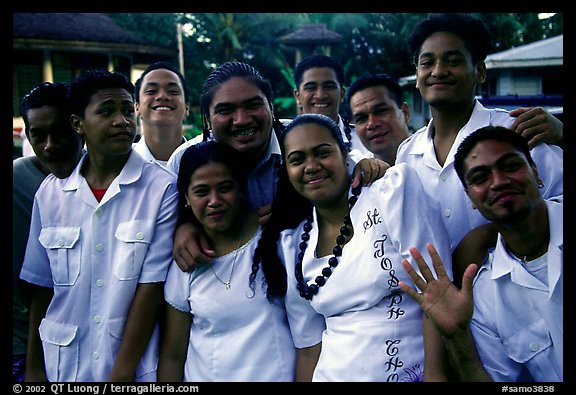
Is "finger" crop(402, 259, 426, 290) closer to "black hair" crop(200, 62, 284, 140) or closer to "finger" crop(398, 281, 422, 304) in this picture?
"finger" crop(398, 281, 422, 304)

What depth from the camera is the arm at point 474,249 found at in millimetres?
2480

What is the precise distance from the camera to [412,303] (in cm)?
228

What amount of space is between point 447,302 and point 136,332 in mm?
1442

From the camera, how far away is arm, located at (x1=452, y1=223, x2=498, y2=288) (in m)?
2.48

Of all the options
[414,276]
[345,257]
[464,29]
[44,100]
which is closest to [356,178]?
[345,257]

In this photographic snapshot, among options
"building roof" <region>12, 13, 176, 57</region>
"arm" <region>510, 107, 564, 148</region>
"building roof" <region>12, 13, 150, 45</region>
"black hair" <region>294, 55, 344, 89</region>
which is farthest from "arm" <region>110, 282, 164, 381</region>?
"building roof" <region>12, 13, 150, 45</region>

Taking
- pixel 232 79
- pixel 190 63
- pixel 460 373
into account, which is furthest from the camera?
pixel 190 63

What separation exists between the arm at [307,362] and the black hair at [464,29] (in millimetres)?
1687

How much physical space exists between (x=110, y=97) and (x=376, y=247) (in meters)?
1.54

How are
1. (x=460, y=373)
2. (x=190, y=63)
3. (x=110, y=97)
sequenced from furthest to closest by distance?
(x=190, y=63) < (x=110, y=97) < (x=460, y=373)

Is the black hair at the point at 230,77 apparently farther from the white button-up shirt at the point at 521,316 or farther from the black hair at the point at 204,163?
the white button-up shirt at the point at 521,316
